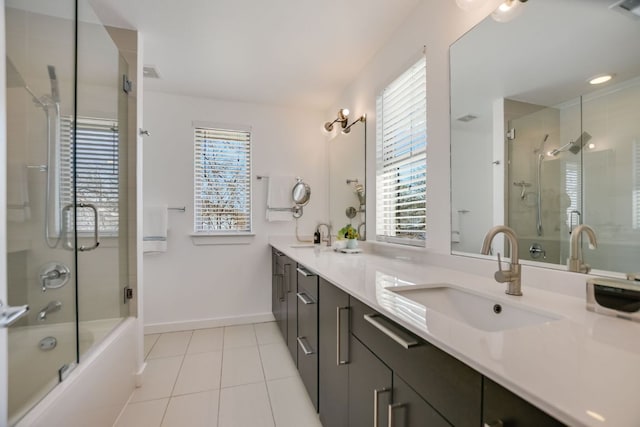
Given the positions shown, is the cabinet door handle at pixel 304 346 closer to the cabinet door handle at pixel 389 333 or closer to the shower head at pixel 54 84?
the cabinet door handle at pixel 389 333

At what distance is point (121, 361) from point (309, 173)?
7.83ft

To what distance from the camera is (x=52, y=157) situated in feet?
4.67

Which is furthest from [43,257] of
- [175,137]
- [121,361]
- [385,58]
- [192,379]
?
[385,58]

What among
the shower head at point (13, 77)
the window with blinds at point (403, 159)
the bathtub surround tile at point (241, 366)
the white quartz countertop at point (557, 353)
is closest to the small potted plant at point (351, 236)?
the window with blinds at point (403, 159)

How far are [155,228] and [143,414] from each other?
5.27 ft

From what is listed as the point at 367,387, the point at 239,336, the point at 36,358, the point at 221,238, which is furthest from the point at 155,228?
the point at 367,387

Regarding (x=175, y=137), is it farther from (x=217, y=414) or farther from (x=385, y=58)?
(x=217, y=414)

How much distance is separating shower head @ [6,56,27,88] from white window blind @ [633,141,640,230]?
211 cm

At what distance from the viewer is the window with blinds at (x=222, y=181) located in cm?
302

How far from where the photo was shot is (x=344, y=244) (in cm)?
239

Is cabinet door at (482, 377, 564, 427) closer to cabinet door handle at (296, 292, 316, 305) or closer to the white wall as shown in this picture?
cabinet door handle at (296, 292, 316, 305)

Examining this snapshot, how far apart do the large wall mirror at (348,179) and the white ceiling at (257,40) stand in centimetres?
55

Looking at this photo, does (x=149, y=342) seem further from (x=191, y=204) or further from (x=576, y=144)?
(x=576, y=144)

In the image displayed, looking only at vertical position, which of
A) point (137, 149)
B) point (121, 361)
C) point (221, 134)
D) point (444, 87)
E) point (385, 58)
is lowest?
point (121, 361)
